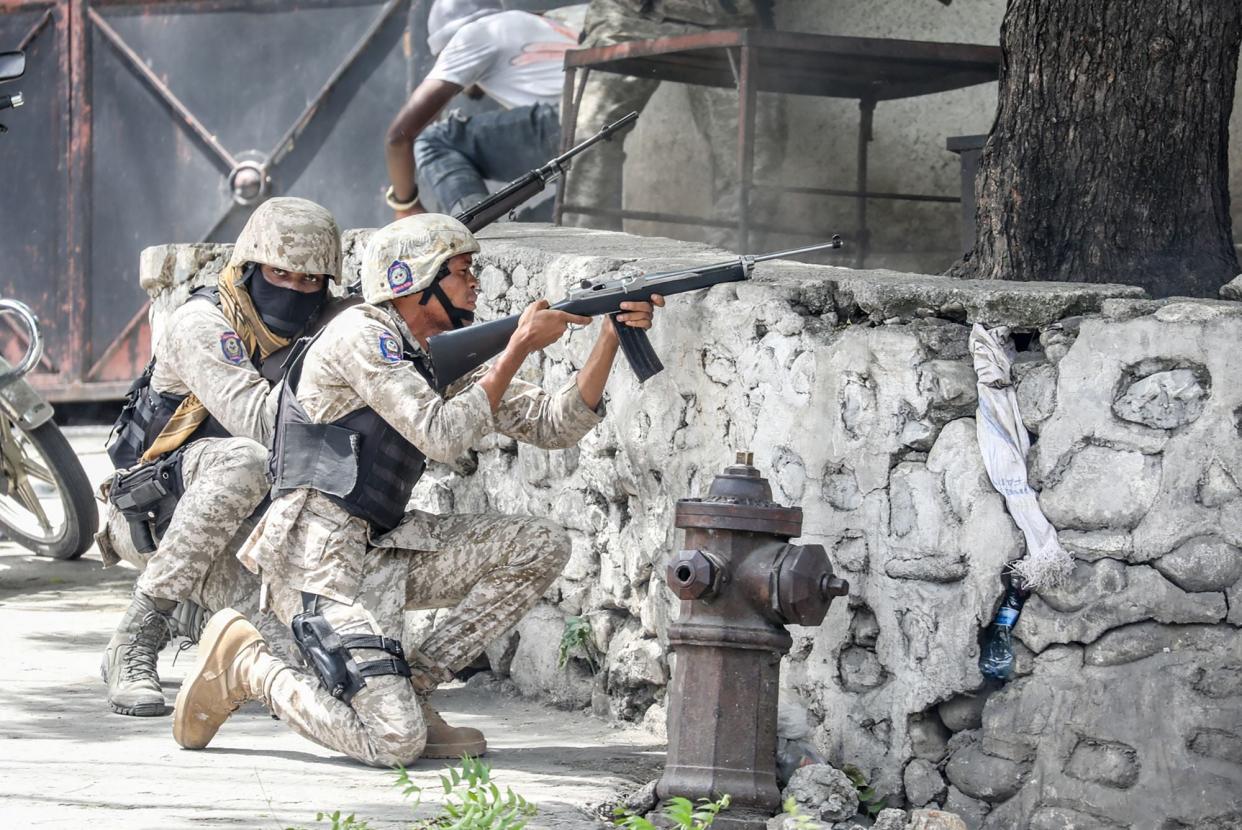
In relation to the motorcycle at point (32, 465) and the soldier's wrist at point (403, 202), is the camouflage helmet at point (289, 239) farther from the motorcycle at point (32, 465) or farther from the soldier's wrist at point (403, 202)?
the soldier's wrist at point (403, 202)

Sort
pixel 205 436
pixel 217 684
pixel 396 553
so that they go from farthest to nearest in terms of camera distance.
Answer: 1. pixel 205 436
2. pixel 396 553
3. pixel 217 684

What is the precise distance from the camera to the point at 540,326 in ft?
13.9

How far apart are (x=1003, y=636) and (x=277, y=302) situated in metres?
2.49

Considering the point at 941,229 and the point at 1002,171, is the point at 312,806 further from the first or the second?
the point at 941,229

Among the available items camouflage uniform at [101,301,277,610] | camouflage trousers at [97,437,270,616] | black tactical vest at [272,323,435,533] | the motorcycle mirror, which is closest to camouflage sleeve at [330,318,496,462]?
black tactical vest at [272,323,435,533]

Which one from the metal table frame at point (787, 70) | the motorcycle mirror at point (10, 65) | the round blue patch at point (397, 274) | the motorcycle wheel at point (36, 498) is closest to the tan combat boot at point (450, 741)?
the round blue patch at point (397, 274)

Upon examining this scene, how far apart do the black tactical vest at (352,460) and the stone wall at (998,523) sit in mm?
759

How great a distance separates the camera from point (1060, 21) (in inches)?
179

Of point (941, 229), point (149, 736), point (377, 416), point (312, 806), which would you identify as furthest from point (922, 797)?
point (941, 229)

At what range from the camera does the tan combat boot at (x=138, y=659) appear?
4.86m

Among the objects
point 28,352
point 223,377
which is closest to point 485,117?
point 28,352

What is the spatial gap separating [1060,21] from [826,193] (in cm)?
236

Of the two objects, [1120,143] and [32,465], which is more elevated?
[1120,143]

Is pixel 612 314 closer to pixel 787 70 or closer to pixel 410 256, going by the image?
pixel 410 256
